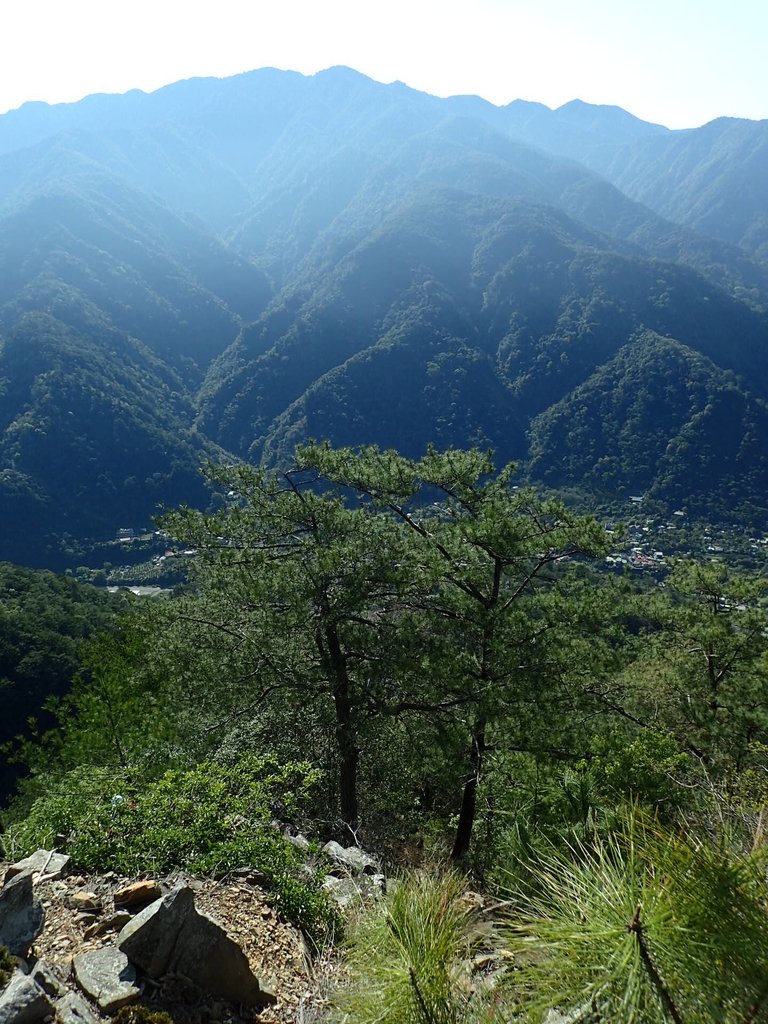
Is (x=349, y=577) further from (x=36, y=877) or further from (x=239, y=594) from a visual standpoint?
(x=36, y=877)

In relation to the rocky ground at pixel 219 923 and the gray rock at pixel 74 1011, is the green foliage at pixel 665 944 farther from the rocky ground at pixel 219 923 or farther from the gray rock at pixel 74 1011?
the gray rock at pixel 74 1011

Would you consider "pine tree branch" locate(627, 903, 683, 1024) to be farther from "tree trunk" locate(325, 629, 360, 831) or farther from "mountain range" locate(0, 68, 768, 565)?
"mountain range" locate(0, 68, 768, 565)

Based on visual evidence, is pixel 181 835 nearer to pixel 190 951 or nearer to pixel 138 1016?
pixel 190 951

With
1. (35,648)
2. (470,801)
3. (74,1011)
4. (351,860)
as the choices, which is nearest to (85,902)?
(74,1011)

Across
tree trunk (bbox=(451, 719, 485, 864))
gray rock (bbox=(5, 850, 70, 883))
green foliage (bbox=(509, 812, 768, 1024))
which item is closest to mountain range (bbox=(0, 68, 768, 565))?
tree trunk (bbox=(451, 719, 485, 864))

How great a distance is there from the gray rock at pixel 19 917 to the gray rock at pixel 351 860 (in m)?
2.95

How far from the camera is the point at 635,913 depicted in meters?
1.98

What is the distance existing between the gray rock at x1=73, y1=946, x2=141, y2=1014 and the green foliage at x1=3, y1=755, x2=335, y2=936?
1.12 meters

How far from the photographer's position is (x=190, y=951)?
3.59 meters

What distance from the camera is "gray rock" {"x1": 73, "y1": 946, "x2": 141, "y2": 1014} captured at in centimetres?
329

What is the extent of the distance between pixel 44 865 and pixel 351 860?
2.84 meters

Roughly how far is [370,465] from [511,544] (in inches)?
95.7

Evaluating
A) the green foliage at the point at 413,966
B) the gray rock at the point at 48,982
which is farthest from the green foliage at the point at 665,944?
the gray rock at the point at 48,982

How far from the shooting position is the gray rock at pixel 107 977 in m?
3.29
